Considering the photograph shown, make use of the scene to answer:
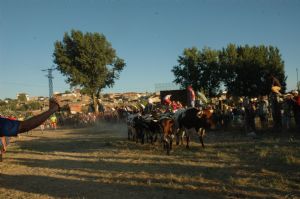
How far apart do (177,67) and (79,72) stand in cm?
1419

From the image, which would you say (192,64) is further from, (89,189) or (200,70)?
(89,189)

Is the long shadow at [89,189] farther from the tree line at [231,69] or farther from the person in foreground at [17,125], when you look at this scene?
the tree line at [231,69]

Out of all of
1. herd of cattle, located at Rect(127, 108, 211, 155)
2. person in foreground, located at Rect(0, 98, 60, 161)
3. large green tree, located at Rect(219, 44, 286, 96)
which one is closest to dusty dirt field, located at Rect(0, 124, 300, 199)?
herd of cattle, located at Rect(127, 108, 211, 155)

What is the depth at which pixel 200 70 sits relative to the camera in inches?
2157

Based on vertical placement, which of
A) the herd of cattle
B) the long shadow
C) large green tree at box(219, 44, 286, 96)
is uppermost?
large green tree at box(219, 44, 286, 96)

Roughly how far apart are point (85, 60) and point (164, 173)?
4531cm

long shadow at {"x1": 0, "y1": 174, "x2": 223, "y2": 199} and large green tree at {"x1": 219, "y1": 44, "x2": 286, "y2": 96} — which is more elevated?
large green tree at {"x1": 219, "y1": 44, "x2": 286, "y2": 96}

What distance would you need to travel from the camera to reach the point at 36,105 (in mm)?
105938

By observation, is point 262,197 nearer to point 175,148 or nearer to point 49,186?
point 49,186

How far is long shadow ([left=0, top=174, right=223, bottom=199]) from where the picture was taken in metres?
9.00

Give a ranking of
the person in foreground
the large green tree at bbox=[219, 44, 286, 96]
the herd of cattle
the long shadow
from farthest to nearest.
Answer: the large green tree at bbox=[219, 44, 286, 96]
the herd of cattle
the long shadow
the person in foreground

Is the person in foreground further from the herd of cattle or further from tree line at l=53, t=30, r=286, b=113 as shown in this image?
tree line at l=53, t=30, r=286, b=113

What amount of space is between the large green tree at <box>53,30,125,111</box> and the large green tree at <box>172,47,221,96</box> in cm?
1102

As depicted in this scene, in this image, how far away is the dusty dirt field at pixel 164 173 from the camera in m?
9.23
